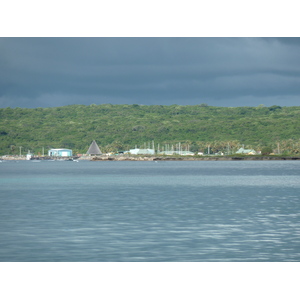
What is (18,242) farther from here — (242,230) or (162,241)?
(242,230)

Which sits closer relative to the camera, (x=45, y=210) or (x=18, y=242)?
(x=18, y=242)

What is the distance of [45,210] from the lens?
2869cm

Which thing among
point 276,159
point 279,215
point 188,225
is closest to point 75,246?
point 188,225
